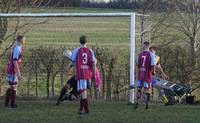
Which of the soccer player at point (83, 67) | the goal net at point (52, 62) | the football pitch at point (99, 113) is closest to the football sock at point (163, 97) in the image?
the football pitch at point (99, 113)

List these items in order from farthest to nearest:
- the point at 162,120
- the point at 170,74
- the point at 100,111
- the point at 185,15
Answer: the point at 185,15, the point at 170,74, the point at 100,111, the point at 162,120

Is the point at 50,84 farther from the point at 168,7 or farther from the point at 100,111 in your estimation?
the point at 168,7

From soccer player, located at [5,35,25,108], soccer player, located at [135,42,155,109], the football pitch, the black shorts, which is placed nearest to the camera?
the football pitch

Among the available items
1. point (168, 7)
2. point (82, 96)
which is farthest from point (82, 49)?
point (168, 7)

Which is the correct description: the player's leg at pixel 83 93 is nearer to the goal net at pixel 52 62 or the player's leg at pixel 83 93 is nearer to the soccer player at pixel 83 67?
the soccer player at pixel 83 67

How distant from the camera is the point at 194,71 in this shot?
62.4 feet

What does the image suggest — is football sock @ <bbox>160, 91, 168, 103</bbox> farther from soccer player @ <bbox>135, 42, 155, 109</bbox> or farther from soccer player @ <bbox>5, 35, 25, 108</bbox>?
soccer player @ <bbox>5, 35, 25, 108</bbox>

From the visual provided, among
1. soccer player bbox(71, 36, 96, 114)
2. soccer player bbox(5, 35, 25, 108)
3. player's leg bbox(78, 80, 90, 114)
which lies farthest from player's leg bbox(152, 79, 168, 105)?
soccer player bbox(5, 35, 25, 108)

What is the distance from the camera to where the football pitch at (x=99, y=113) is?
12875 mm

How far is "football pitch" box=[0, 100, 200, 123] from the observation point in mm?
12875

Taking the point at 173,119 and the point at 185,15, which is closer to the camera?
the point at 173,119

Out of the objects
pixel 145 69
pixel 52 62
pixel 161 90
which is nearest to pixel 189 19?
pixel 161 90

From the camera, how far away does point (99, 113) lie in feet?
45.8

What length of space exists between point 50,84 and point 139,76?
409 centimetres
